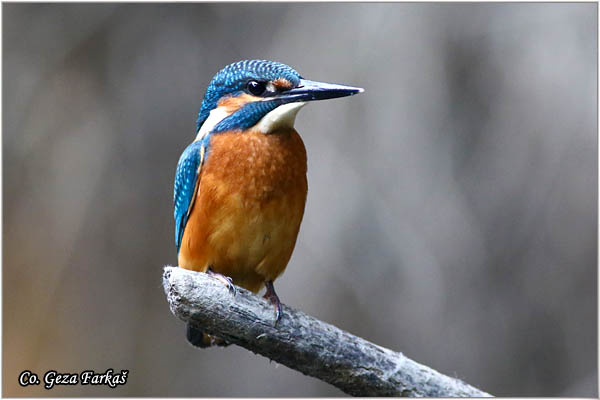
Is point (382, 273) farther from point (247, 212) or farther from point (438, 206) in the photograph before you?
point (247, 212)

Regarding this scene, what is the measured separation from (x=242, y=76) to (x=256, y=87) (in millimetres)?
59

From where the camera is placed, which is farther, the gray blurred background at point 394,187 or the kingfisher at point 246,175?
the gray blurred background at point 394,187

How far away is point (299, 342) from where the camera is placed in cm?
234

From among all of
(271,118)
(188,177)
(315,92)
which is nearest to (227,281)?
(188,177)

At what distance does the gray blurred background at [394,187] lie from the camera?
10.8 feet

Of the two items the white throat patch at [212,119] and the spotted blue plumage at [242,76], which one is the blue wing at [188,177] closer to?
the white throat patch at [212,119]

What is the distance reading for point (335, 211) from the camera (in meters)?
3.29

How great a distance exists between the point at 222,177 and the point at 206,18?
4.76 ft

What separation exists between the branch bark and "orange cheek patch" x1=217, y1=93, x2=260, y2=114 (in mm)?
531

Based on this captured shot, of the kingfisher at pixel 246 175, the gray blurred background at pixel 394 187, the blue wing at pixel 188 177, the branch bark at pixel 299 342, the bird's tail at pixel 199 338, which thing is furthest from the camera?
the gray blurred background at pixel 394 187

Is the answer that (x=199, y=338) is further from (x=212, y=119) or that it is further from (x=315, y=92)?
(x=315, y=92)

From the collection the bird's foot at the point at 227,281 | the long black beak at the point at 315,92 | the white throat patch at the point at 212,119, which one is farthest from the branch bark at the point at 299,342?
the long black beak at the point at 315,92

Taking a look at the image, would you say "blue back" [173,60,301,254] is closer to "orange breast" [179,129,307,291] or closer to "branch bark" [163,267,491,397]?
"orange breast" [179,129,307,291]

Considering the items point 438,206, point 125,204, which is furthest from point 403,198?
point 125,204
